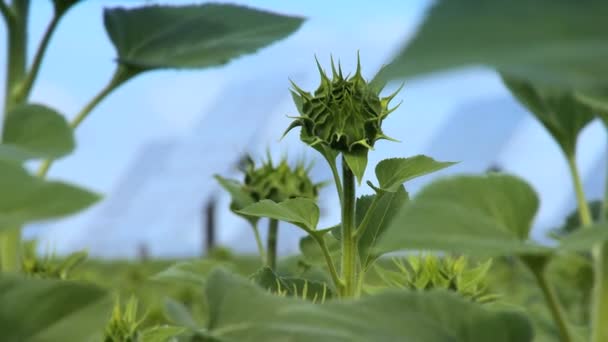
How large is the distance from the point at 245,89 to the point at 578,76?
13597mm

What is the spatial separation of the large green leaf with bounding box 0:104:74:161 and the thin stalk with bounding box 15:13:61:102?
1.35 ft

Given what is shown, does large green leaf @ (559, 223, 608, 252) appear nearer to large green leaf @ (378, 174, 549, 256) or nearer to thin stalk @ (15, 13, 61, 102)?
large green leaf @ (378, 174, 549, 256)

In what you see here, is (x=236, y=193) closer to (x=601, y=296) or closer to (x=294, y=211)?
(x=294, y=211)

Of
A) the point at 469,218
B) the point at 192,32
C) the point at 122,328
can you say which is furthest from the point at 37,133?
the point at 192,32

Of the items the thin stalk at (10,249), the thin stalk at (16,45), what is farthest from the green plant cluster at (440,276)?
the thin stalk at (16,45)

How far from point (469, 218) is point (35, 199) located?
15 centimetres

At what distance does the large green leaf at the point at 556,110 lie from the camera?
40cm

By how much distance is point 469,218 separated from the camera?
283 mm

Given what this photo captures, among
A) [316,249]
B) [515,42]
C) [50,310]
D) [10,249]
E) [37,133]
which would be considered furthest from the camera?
[10,249]

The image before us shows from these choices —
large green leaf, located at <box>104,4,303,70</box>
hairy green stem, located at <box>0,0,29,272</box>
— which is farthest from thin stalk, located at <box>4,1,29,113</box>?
large green leaf, located at <box>104,4,303,70</box>

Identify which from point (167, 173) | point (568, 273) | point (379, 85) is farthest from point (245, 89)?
point (379, 85)

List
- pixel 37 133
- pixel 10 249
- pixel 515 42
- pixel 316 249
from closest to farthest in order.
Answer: pixel 515 42, pixel 37 133, pixel 316 249, pixel 10 249

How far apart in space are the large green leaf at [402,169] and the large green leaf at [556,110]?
5 centimetres

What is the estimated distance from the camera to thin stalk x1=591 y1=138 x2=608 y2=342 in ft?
1.15
